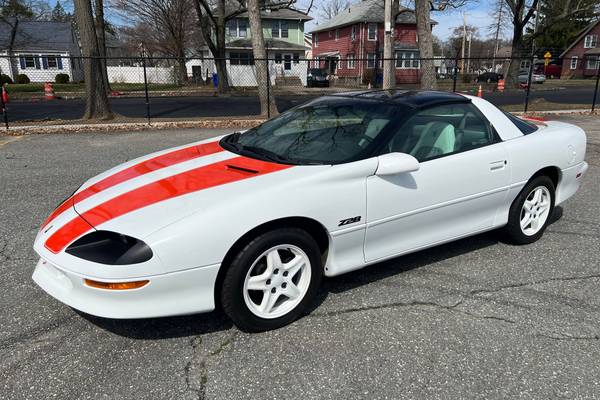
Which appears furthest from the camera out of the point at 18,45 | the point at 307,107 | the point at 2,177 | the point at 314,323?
the point at 18,45

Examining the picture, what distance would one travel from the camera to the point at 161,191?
2.84 metres

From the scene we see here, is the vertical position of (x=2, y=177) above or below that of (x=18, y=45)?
below

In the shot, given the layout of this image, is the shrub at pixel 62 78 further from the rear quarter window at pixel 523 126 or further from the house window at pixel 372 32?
the rear quarter window at pixel 523 126

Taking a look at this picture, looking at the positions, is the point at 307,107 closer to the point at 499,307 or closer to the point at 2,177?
the point at 499,307

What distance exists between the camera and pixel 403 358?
2582 millimetres

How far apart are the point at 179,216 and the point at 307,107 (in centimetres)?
202

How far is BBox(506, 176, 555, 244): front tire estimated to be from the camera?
12.9 ft

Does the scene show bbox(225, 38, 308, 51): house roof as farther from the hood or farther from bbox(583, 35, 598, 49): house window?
the hood

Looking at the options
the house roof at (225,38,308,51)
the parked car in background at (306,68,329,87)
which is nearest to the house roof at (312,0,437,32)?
the house roof at (225,38,308,51)

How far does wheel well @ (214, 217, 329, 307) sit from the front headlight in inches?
16.7

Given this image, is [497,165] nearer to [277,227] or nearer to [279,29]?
[277,227]

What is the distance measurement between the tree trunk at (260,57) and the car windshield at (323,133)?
9.95m

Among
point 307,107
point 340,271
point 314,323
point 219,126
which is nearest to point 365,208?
point 340,271

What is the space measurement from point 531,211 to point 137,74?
138 ft
